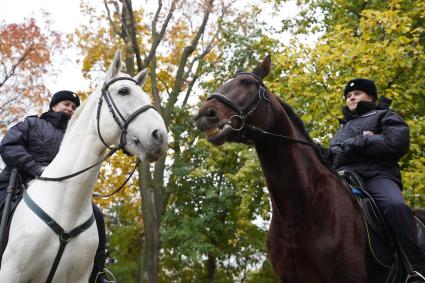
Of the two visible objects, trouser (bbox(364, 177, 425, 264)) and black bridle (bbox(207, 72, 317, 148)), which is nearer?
black bridle (bbox(207, 72, 317, 148))

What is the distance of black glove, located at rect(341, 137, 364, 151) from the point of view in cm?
558

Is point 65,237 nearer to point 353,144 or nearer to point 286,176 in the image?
point 286,176

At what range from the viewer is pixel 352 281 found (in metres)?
4.92

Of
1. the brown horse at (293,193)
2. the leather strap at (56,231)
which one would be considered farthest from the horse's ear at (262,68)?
the leather strap at (56,231)

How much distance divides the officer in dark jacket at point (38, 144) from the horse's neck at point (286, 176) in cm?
257

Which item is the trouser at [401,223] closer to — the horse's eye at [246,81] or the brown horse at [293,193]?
the brown horse at [293,193]

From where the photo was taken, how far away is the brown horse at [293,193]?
16.2 ft

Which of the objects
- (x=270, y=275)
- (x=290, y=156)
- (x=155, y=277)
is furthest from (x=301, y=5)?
(x=290, y=156)

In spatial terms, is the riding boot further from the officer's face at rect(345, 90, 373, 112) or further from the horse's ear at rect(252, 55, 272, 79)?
the officer's face at rect(345, 90, 373, 112)

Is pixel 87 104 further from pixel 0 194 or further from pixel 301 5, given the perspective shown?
pixel 301 5

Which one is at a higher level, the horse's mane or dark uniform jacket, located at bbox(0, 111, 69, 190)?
dark uniform jacket, located at bbox(0, 111, 69, 190)

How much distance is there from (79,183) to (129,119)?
0.94m

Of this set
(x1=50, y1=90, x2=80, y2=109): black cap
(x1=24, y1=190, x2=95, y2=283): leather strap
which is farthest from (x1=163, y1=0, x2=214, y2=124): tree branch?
(x1=24, y1=190, x2=95, y2=283): leather strap

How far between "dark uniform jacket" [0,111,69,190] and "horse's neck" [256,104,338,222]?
8.77 ft
